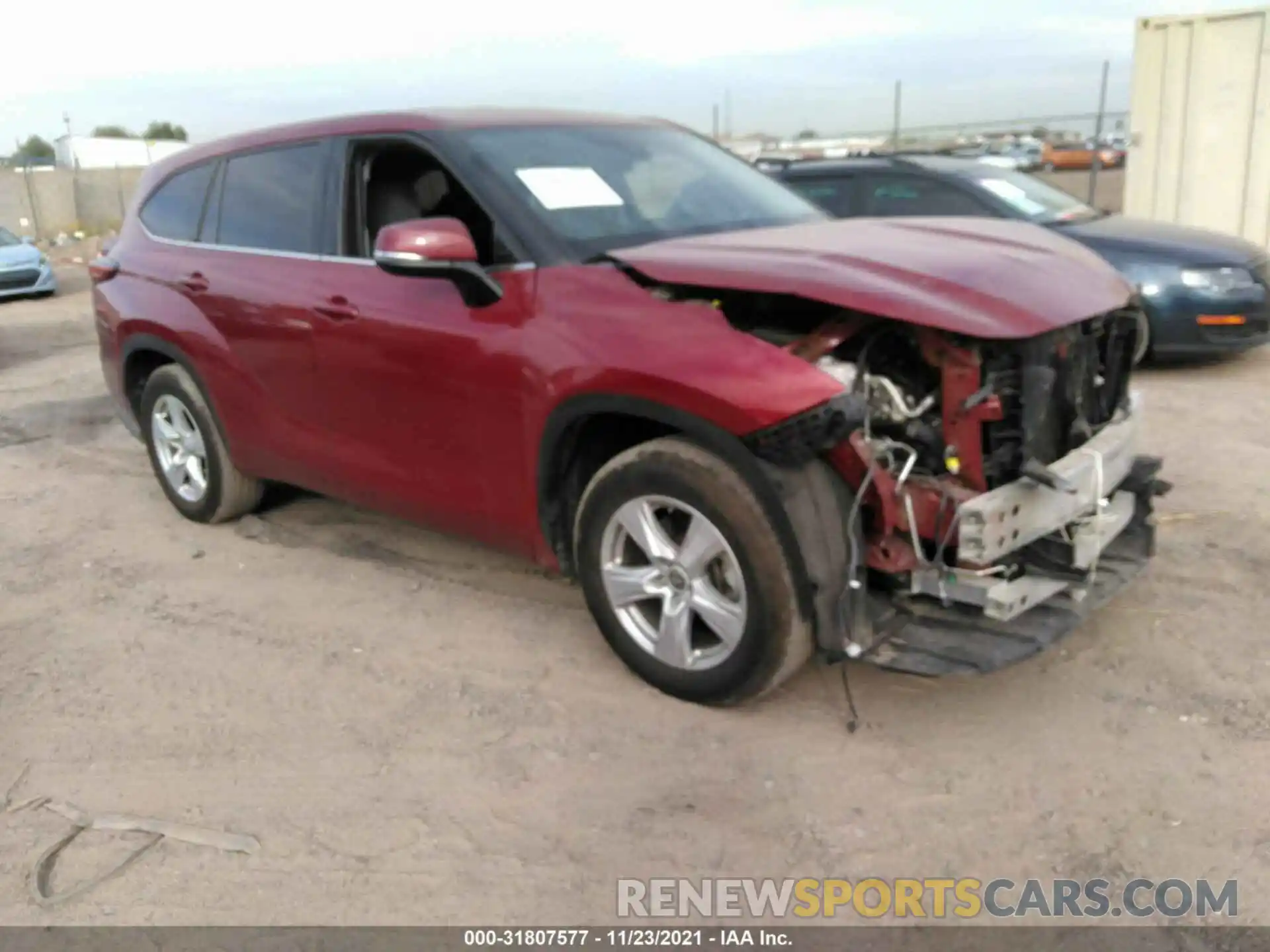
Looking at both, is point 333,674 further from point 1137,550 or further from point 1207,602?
point 1207,602

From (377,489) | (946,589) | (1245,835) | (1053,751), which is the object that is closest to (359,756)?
(377,489)

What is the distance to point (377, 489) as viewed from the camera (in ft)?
14.3

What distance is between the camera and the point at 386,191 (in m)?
4.36

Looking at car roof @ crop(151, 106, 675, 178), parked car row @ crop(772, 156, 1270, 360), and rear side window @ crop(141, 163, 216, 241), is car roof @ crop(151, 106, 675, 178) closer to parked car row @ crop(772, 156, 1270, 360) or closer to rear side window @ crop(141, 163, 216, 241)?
rear side window @ crop(141, 163, 216, 241)

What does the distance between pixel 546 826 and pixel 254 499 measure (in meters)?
3.07

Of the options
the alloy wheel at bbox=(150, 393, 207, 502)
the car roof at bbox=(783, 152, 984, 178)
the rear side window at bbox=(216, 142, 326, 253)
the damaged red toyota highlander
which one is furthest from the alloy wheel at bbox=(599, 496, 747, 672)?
the car roof at bbox=(783, 152, 984, 178)

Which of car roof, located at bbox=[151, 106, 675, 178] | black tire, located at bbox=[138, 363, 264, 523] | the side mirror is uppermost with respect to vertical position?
car roof, located at bbox=[151, 106, 675, 178]

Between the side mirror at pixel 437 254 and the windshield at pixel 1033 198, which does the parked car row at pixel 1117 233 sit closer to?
the windshield at pixel 1033 198

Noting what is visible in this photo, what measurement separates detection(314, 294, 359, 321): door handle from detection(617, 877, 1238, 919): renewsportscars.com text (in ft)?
7.74

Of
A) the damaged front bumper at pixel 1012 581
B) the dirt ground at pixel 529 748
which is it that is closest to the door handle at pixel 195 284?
the dirt ground at pixel 529 748

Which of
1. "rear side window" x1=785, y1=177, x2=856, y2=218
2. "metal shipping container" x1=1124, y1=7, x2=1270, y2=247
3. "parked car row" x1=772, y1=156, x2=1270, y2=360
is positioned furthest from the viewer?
"metal shipping container" x1=1124, y1=7, x2=1270, y2=247

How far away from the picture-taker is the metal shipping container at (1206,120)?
10094 millimetres

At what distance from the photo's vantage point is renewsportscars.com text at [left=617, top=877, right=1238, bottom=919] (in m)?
2.64

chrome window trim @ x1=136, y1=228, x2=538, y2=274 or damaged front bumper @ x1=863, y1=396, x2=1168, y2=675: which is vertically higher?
chrome window trim @ x1=136, y1=228, x2=538, y2=274
